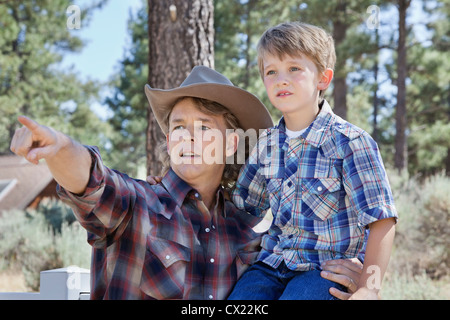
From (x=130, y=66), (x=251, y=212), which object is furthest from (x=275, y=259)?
(x=130, y=66)

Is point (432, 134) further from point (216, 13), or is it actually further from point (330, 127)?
point (330, 127)

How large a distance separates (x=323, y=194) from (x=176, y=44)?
2.50 metres

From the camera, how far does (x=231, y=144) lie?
2.61m

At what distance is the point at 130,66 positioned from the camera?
18953mm

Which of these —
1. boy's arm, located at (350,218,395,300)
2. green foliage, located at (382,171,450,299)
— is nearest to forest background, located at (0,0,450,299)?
green foliage, located at (382,171,450,299)

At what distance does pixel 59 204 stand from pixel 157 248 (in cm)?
1016

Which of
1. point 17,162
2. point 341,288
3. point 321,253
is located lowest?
point 341,288

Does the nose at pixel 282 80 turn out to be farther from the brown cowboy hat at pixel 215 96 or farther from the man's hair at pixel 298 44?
the brown cowboy hat at pixel 215 96

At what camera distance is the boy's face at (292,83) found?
2373 millimetres

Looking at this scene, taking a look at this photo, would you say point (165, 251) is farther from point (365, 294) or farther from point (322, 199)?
point (365, 294)

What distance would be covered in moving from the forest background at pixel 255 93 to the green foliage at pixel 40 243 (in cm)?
3

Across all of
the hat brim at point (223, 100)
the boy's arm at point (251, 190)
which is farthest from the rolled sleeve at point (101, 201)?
the boy's arm at point (251, 190)

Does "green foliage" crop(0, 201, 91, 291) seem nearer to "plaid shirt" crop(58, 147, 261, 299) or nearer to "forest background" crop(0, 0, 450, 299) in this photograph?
"forest background" crop(0, 0, 450, 299)

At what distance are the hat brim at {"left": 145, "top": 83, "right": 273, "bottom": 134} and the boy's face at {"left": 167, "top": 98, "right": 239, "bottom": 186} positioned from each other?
7 centimetres
